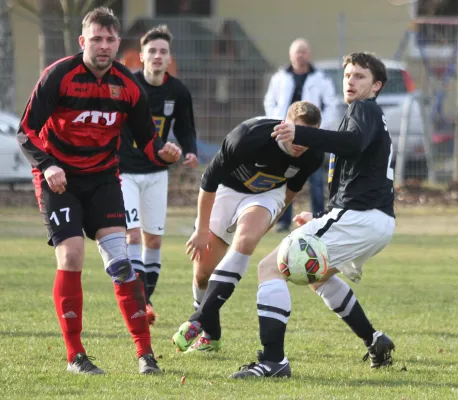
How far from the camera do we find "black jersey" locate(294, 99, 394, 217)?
5.69 meters

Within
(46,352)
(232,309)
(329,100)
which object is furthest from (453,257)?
(46,352)

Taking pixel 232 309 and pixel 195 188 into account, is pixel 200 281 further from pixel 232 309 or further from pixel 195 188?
pixel 195 188

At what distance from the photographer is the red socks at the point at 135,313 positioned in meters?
5.95

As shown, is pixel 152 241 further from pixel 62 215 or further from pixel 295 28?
pixel 295 28

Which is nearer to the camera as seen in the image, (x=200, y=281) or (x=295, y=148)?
(x=295, y=148)

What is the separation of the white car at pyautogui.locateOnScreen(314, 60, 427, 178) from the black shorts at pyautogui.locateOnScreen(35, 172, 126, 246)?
11430mm

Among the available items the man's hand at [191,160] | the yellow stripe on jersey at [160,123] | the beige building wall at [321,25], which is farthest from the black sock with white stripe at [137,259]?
the beige building wall at [321,25]

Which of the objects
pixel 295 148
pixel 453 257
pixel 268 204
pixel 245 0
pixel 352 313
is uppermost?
pixel 245 0

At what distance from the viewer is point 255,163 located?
6.61 meters

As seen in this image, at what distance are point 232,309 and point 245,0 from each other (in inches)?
746

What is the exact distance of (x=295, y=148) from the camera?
6289 millimetres

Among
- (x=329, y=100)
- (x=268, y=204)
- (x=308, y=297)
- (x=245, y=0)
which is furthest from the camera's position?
(x=245, y=0)

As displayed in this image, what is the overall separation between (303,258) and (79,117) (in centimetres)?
154

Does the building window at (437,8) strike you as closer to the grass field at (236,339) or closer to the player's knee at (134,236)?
the grass field at (236,339)
